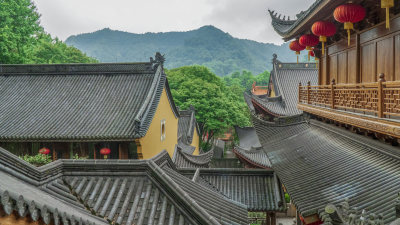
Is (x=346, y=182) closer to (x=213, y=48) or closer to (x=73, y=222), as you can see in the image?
(x=73, y=222)

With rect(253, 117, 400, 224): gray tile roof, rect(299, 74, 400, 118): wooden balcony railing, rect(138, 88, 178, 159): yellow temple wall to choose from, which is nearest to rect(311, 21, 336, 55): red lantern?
rect(299, 74, 400, 118): wooden balcony railing

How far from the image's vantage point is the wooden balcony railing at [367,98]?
13.8 ft

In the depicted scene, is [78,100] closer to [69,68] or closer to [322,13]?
[69,68]

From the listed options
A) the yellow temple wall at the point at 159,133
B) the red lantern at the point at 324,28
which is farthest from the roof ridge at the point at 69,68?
the red lantern at the point at 324,28

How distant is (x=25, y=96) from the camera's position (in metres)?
14.3

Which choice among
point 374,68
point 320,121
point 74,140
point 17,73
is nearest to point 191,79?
point 17,73

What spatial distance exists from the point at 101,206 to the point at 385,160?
5.09m

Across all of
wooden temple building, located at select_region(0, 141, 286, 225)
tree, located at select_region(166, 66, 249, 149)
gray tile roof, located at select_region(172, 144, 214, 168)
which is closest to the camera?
wooden temple building, located at select_region(0, 141, 286, 225)

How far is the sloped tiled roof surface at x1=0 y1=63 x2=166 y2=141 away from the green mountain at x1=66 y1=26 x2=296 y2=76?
3659 inches

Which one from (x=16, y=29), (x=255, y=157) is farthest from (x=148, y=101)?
(x=16, y=29)

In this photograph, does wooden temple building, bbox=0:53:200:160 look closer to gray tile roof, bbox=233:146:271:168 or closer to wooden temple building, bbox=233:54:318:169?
gray tile roof, bbox=233:146:271:168

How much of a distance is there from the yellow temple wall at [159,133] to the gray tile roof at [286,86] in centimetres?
523

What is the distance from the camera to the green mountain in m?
129

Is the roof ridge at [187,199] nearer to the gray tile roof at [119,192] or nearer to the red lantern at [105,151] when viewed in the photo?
the gray tile roof at [119,192]
